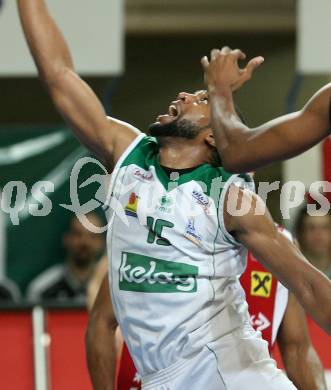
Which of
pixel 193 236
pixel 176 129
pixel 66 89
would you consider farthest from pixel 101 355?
pixel 66 89

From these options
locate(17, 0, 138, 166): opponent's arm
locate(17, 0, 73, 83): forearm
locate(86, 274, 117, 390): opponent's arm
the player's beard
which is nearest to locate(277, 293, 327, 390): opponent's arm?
locate(86, 274, 117, 390): opponent's arm

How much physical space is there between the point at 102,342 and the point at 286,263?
1113 millimetres

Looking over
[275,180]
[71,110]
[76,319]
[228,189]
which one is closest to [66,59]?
[71,110]

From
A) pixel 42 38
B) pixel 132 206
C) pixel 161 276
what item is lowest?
pixel 161 276

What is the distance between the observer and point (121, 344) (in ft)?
16.2

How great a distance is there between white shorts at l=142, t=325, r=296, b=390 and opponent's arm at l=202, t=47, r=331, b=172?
0.79 metres

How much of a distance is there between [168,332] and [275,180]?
774 centimetres

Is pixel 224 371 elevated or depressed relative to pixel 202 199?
depressed

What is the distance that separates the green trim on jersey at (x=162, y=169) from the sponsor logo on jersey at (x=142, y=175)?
23mm

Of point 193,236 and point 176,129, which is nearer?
point 193,236

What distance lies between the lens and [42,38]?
3.99 m

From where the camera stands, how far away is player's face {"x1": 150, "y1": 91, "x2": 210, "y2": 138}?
13.4 ft

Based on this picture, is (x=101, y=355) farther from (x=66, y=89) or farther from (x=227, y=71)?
(x=227, y=71)

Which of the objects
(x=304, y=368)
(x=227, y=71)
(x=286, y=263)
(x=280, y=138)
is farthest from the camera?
(x=304, y=368)
